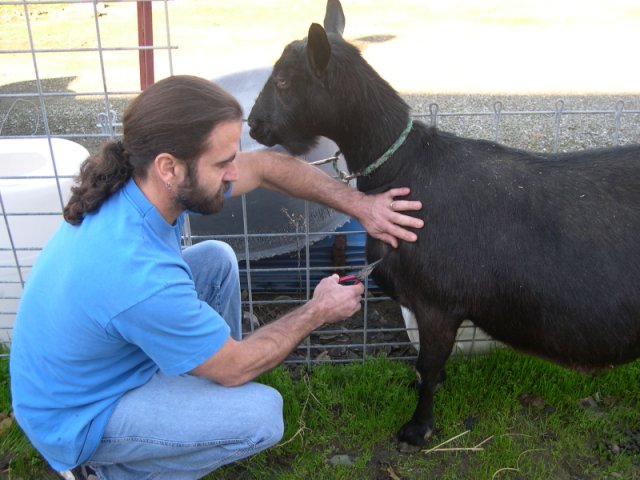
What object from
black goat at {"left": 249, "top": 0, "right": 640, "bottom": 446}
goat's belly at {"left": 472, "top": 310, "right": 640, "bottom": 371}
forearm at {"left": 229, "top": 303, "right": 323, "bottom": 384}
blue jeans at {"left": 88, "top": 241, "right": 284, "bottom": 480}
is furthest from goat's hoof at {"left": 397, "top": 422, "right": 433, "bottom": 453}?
forearm at {"left": 229, "top": 303, "right": 323, "bottom": 384}

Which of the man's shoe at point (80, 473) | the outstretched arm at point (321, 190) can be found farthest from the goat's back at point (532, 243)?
the man's shoe at point (80, 473)

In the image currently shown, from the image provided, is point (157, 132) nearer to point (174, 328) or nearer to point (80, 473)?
point (174, 328)

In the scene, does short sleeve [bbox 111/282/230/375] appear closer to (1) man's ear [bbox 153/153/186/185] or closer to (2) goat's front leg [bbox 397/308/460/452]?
(1) man's ear [bbox 153/153/186/185]

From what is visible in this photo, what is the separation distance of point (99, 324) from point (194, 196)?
54cm

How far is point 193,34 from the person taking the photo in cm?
1186

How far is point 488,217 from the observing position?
2.56 meters

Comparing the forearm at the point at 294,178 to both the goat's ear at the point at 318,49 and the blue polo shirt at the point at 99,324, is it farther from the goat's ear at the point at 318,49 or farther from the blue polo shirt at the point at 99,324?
the blue polo shirt at the point at 99,324

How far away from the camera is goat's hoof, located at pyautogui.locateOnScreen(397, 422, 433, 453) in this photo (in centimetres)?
306

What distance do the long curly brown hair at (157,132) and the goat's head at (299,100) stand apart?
1.43 ft

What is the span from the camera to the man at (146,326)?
2.10 m

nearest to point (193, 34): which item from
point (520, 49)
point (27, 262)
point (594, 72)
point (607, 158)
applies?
point (520, 49)

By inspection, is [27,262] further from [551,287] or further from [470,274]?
[551,287]

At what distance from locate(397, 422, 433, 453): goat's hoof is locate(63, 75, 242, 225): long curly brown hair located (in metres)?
1.72

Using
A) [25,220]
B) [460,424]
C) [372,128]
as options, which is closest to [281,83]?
[372,128]
